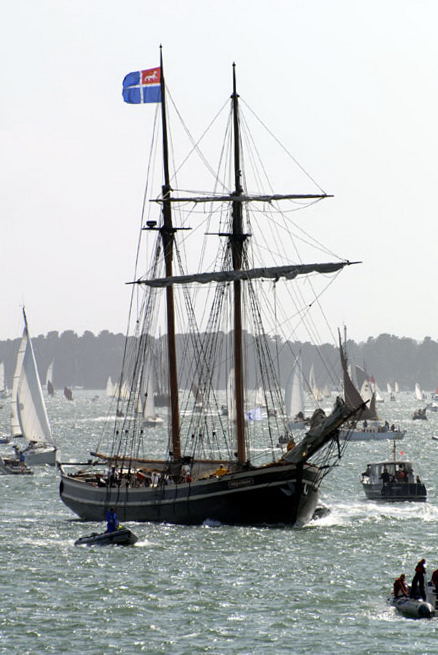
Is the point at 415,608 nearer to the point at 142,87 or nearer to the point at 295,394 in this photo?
the point at 142,87

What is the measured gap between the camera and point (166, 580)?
51.4 metres

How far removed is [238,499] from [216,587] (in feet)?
51.7

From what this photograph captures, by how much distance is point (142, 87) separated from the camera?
8081 cm

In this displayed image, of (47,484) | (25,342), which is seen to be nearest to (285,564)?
(47,484)

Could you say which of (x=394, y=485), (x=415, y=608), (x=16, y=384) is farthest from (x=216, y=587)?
(x=16, y=384)

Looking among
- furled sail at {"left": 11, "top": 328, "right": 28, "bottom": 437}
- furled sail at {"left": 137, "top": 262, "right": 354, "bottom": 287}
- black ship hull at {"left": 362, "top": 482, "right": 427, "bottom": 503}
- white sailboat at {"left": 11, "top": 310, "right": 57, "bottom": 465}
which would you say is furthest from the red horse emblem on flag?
furled sail at {"left": 11, "top": 328, "right": 28, "bottom": 437}

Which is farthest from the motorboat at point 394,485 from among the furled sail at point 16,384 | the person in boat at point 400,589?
the furled sail at point 16,384

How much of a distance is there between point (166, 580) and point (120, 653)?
11597 mm

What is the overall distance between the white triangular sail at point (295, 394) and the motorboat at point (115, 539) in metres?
109

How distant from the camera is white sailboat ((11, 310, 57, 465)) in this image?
380ft

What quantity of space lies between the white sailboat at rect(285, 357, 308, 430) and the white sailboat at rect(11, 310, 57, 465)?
181 ft

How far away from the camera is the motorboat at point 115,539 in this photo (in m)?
59.5

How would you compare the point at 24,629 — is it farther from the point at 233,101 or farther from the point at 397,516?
the point at 233,101

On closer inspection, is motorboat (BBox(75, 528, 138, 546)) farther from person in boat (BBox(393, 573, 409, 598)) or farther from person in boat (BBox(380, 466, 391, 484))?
person in boat (BBox(380, 466, 391, 484))
